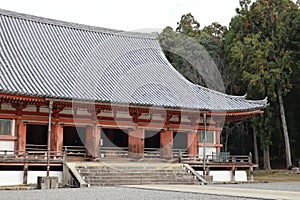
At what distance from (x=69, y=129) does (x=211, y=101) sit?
7657mm

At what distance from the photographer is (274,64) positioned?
111ft

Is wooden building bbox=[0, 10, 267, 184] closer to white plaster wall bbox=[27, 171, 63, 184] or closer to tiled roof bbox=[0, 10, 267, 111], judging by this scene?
tiled roof bbox=[0, 10, 267, 111]

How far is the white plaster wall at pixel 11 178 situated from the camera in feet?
55.4

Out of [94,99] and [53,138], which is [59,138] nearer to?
[53,138]

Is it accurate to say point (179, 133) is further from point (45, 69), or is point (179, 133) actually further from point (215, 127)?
point (45, 69)

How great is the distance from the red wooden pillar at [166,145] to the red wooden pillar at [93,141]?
11.5 ft

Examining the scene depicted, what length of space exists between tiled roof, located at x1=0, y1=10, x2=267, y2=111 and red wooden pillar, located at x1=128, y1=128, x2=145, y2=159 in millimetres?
1687

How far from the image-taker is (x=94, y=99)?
19.0 meters

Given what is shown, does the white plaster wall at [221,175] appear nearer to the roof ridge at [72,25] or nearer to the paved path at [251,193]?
the paved path at [251,193]

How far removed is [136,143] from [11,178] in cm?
638

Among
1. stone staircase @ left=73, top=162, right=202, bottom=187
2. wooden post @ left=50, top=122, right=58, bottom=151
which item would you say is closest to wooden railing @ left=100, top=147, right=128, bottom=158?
stone staircase @ left=73, top=162, right=202, bottom=187

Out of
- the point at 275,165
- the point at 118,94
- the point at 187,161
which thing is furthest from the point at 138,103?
the point at 275,165

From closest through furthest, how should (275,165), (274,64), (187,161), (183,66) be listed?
(187,161), (274,64), (275,165), (183,66)

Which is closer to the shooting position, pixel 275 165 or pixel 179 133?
pixel 179 133
